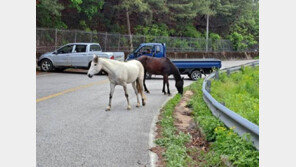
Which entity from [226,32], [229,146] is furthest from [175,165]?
[226,32]

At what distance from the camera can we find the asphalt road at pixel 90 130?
6268 millimetres

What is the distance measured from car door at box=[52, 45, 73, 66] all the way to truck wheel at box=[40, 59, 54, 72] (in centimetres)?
37

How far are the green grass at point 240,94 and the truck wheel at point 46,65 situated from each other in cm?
1124

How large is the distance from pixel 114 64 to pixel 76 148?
14.7 feet

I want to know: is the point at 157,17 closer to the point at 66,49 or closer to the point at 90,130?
the point at 66,49

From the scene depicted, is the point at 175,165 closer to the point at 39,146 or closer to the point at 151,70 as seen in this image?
the point at 39,146

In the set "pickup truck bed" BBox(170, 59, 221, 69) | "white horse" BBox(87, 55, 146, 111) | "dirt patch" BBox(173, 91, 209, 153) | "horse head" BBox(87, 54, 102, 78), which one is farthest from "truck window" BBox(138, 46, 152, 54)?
"horse head" BBox(87, 54, 102, 78)

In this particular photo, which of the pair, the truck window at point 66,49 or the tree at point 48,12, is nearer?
the truck window at point 66,49

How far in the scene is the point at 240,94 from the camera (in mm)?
15312

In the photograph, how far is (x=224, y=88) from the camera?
54.7 ft

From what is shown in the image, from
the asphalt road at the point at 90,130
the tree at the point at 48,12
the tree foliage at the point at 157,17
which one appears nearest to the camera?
the asphalt road at the point at 90,130

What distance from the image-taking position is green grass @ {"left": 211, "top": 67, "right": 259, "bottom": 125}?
1120cm

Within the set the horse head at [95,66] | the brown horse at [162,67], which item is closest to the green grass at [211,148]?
the horse head at [95,66]

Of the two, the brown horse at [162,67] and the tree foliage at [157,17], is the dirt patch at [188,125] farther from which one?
the tree foliage at [157,17]
